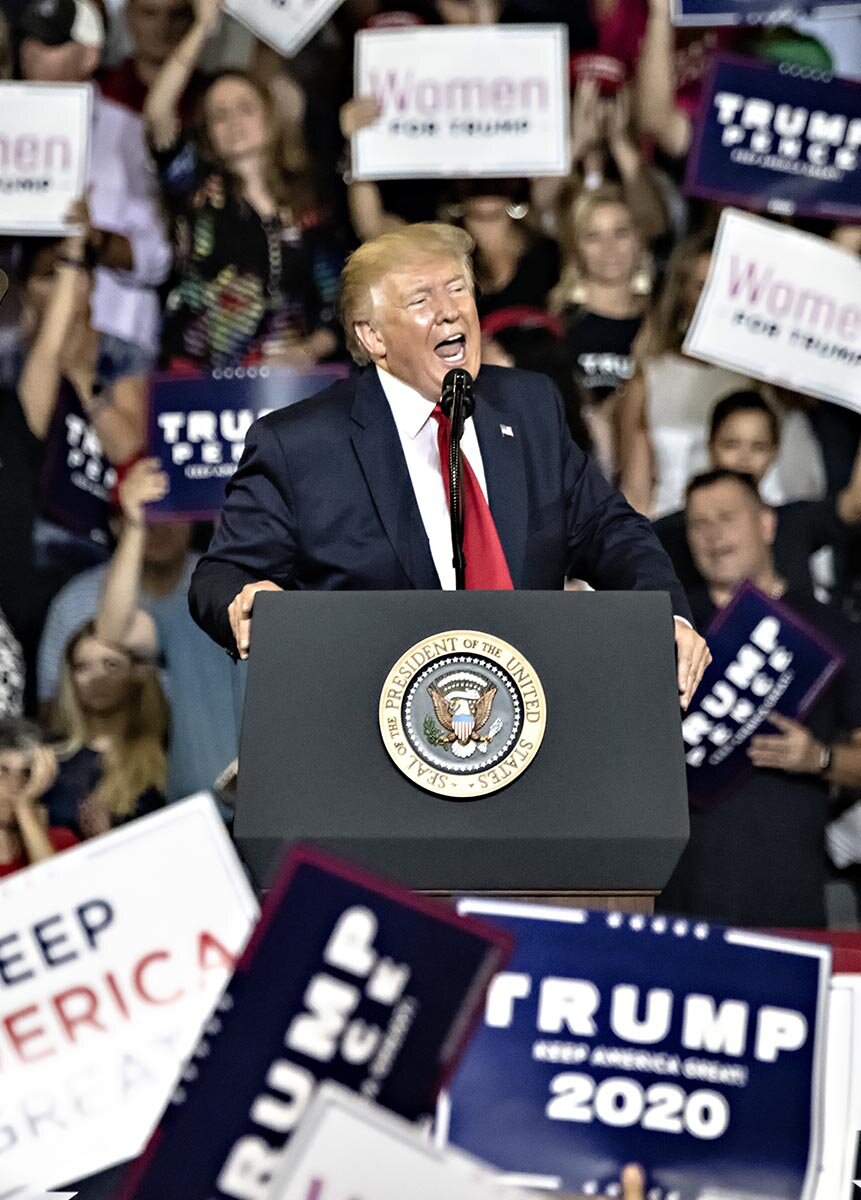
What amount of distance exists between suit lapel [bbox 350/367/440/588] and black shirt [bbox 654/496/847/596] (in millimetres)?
2200

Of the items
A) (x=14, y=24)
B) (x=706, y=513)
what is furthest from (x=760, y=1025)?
(x=14, y=24)

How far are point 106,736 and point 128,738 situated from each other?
0.18ft

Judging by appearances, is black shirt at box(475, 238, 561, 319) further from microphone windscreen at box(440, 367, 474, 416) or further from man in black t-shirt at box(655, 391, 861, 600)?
microphone windscreen at box(440, 367, 474, 416)

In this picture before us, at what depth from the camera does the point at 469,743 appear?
6.17ft

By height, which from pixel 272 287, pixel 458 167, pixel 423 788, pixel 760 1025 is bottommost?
pixel 760 1025

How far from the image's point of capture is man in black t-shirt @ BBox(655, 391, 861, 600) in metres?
4.59

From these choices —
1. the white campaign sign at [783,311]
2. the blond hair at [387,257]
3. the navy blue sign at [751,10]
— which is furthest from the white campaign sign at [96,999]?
the navy blue sign at [751,10]

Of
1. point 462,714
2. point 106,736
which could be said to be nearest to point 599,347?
point 106,736

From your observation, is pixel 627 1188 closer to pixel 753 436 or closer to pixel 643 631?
pixel 643 631

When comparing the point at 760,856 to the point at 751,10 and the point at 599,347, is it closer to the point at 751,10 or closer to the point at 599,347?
the point at 599,347

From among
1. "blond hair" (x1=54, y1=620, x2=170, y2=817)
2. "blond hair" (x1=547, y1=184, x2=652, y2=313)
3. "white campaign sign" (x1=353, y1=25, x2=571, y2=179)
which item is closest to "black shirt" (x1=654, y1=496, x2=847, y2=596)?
"blond hair" (x1=547, y1=184, x2=652, y2=313)

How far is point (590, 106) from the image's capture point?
5.24m

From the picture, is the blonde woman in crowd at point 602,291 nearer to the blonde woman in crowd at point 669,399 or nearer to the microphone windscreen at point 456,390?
the blonde woman in crowd at point 669,399

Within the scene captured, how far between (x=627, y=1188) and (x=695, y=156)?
392cm
